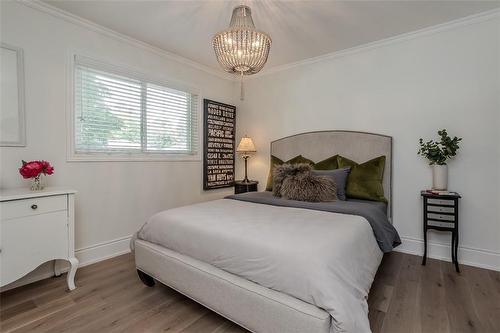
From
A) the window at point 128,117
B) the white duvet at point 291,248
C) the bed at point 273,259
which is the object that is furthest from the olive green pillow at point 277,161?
the white duvet at point 291,248

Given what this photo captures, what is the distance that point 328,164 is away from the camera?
3.30 metres

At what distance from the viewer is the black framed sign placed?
12.9 ft

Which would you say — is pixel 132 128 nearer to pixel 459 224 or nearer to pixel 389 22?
pixel 389 22

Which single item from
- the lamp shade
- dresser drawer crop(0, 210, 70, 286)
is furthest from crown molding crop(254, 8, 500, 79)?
dresser drawer crop(0, 210, 70, 286)

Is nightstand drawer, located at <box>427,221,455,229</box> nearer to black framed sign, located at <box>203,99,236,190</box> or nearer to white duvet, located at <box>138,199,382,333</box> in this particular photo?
white duvet, located at <box>138,199,382,333</box>

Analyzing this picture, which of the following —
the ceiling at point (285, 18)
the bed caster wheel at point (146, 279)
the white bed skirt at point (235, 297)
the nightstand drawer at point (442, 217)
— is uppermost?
the ceiling at point (285, 18)

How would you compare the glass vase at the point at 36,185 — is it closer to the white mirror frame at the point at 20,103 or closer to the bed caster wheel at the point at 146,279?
the white mirror frame at the point at 20,103

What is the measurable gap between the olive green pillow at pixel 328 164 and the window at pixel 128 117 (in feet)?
5.90

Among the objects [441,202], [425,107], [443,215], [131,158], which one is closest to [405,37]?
[425,107]

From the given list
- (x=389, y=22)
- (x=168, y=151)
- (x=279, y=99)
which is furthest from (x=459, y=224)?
(x=168, y=151)

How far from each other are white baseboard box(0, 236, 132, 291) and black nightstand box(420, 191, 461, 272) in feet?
10.7

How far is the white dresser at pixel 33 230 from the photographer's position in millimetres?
1794

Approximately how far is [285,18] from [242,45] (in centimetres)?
94

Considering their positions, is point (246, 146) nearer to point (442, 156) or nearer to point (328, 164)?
point (328, 164)
